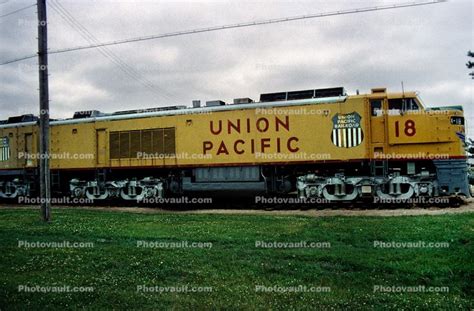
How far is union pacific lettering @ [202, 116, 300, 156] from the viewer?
58.7ft

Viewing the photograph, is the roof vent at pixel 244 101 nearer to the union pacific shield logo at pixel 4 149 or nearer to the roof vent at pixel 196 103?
the roof vent at pixel 196 103

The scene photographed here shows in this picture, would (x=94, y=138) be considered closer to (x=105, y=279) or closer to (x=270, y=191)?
(x=270, y=191)

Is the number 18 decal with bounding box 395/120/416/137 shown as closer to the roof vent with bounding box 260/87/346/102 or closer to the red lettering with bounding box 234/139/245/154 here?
the roof vent with bounding box 260/87/346/102

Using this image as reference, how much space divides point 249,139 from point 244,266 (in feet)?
36.1

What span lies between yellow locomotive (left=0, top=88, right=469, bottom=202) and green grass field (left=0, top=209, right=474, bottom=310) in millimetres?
4450

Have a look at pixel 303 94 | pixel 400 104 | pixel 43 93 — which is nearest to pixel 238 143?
pixel 303 94

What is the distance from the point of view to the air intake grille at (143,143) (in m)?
20.2

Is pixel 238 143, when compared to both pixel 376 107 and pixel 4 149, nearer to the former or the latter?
pixel 376 107

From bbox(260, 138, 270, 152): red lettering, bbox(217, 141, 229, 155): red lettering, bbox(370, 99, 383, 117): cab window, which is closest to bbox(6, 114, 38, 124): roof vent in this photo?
bbox(217, 141, 229, 155): red lettering

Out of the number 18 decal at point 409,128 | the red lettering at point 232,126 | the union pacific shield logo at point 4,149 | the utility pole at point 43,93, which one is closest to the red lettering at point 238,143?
the red lettering at point 232,126

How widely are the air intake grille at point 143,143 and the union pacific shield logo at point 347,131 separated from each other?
7.31 m

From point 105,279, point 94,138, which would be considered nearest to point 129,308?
point 105,279

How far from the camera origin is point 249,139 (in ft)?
60.4

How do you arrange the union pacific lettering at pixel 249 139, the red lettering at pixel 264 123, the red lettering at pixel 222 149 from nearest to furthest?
1. the union pacific lettering at pixel 249 139
2. the red lettering at pixel 264 123
3. the red lettering at pixel 222 149
